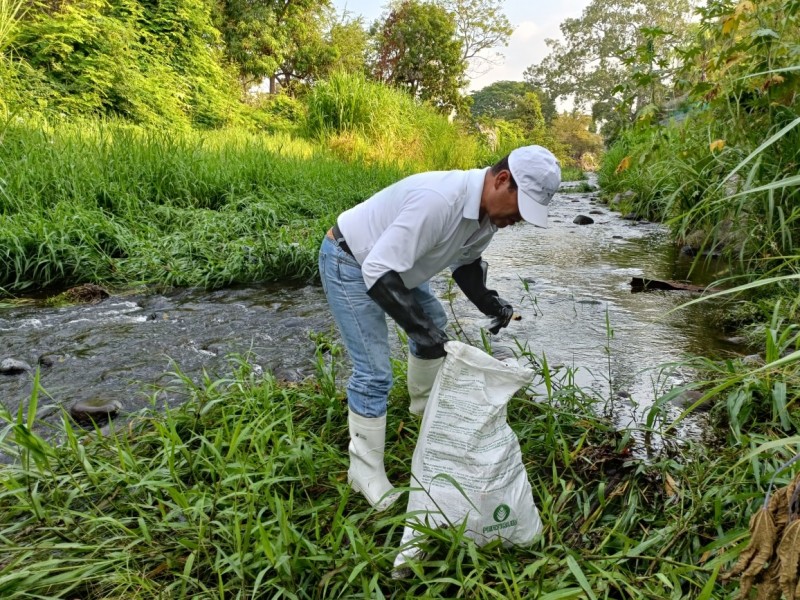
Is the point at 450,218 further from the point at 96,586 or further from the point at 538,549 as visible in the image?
the point at 96,586

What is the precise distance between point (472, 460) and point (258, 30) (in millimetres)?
19580

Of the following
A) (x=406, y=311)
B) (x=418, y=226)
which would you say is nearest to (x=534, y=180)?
→ (x=418, y=226)

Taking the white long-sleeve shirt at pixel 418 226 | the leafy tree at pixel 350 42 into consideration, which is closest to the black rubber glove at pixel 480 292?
the white long-sleeve shirt at pixel 418 226

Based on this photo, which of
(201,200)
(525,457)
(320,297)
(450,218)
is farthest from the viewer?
(201,200)

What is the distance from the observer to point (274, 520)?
1733mm

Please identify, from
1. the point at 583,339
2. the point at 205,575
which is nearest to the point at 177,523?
the point at 205,575

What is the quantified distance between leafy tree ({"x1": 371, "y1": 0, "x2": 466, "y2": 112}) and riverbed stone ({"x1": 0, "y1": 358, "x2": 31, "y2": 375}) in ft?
58.5

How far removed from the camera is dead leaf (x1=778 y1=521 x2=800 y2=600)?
3.24ft

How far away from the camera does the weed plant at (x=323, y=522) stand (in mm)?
1538

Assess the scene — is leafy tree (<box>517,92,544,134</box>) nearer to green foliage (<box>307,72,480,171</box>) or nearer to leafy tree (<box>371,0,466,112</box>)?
leafy tree (<box>371,0,466,112</box>)

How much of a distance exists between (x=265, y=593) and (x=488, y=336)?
2385mm

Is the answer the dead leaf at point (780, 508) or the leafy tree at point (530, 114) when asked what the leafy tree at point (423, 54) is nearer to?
the leafy tree at point (530, 114)

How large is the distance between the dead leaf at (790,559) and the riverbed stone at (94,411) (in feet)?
8.52

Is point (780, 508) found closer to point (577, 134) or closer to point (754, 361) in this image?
point (754, 361)
